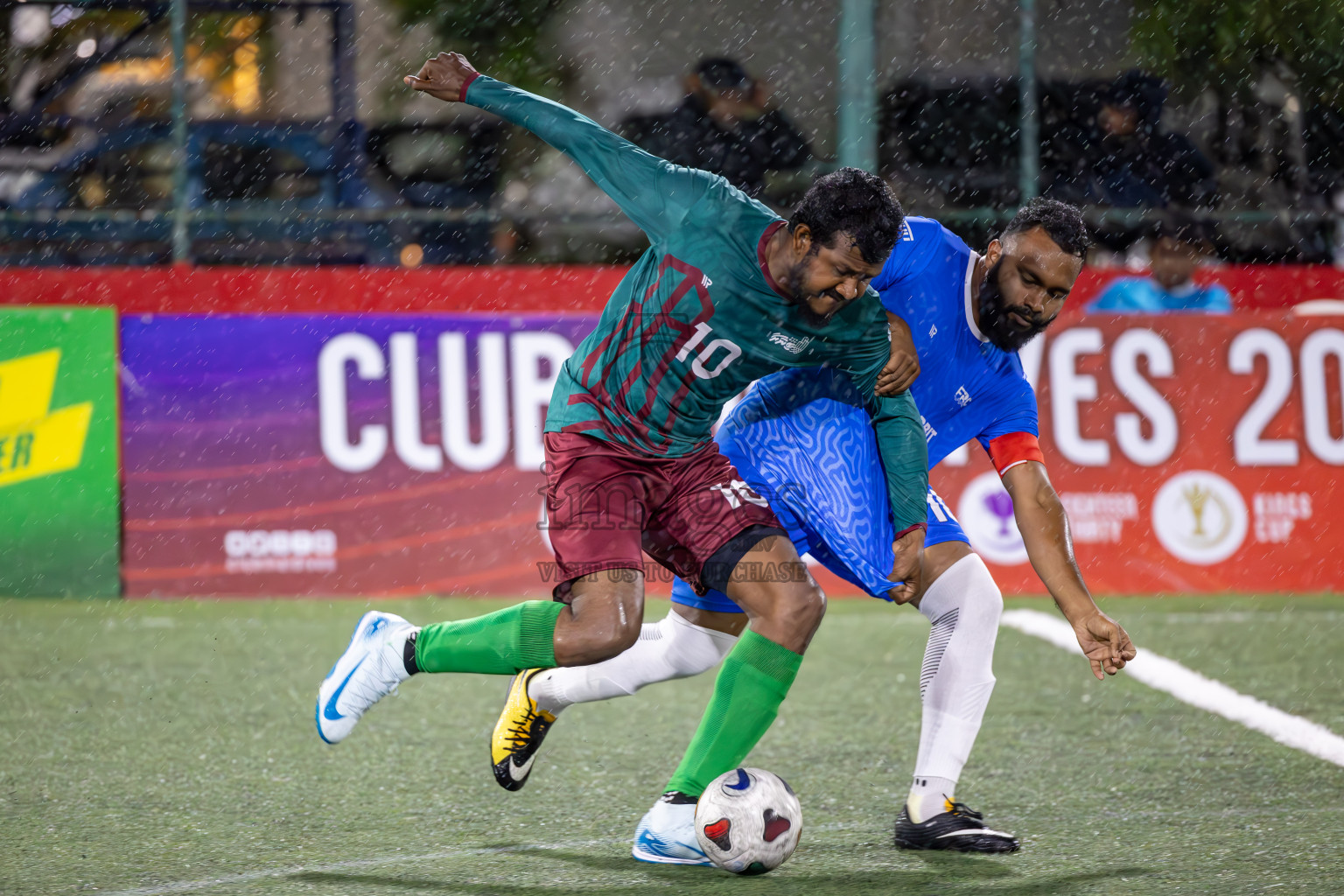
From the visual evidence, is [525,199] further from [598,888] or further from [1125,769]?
[598,888]

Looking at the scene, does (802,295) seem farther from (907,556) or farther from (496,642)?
(496,642)

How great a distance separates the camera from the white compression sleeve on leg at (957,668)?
3770 mm

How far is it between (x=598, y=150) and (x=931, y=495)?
1223 mm

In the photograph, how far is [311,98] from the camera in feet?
30.5

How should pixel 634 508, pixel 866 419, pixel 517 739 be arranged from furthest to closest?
pixel 517 739, pixel 866 419, pixel 634 508

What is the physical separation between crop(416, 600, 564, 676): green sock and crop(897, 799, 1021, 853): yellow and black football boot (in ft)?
3.21

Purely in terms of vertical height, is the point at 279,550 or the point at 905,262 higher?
the point at 905,262

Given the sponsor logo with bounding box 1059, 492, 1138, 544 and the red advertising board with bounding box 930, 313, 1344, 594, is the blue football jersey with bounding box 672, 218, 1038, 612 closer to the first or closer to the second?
the red advertising board with bounding box 930, 313, 1344, 594

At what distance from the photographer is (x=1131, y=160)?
879 centimetres

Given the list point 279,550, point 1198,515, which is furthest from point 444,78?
point 1198,515

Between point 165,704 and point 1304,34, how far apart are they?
7.44 m

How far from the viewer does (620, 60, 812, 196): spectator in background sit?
8.45 metres

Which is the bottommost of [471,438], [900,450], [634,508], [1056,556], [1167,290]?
[1056,556]

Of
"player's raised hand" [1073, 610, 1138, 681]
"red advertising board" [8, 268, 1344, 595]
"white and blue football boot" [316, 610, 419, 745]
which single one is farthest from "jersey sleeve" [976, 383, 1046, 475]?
"red advertising board" [8, 268, 1344, 595]
